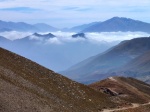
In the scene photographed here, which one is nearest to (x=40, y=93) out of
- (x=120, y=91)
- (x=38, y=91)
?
(x=38, y=91)

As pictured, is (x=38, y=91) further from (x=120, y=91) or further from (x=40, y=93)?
(x=120, y=91)

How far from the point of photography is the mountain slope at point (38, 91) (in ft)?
207

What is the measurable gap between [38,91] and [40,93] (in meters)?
0.69

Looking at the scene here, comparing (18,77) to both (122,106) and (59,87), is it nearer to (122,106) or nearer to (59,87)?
(59,87)

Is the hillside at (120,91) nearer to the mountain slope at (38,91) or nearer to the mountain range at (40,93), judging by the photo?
the mountain range at (40,93)

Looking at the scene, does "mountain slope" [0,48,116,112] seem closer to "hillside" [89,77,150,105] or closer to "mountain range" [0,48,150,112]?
"mountain range" [0,48,150,112]

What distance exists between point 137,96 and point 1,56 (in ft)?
161

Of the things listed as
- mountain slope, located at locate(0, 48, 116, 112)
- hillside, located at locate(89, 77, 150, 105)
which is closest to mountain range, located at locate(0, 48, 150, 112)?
mountain slope, located at locate(0, 48, 116, 112)

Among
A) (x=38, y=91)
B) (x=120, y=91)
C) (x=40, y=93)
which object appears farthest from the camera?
(x=120, y=91)

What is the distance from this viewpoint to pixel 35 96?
68.9m

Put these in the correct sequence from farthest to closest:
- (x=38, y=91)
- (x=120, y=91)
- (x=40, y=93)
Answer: (x=120, y=91) → (x=38, y=91) → (x=40, y=93)

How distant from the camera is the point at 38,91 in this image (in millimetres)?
74812

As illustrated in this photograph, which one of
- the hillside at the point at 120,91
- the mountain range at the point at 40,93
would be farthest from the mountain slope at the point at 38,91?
the hillside at the point at 120,91

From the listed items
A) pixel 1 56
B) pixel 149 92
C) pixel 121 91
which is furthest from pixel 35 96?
pixel 149 92
